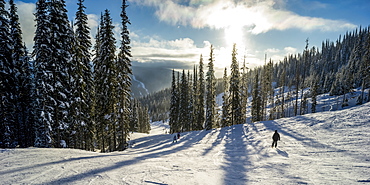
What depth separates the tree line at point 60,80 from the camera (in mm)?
Result: 16891

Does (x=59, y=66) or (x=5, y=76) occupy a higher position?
(x=59, y=66)

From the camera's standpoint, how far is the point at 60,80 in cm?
1856

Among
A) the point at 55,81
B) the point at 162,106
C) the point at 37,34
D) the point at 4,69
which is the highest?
the point at 37,34

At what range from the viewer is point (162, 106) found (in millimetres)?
164375

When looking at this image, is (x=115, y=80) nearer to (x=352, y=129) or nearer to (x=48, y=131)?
(x=48, y=131)

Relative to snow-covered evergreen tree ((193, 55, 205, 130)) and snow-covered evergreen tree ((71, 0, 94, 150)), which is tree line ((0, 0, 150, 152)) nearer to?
snow-covered evergreen tree ((71, 0, 94, 150))

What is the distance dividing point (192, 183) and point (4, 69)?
25814mm

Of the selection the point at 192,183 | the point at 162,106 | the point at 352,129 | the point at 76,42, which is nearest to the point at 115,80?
the point at 76,42

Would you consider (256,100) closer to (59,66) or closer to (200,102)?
(200,102)

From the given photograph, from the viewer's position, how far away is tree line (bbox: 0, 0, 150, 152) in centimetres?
1689

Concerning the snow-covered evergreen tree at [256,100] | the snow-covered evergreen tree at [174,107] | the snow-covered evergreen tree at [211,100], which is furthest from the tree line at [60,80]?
the snow-covered evergreen tree at [256,100]

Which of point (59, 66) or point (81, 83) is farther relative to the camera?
point (81, 83)

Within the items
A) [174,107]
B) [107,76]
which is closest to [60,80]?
Result: [107,76]

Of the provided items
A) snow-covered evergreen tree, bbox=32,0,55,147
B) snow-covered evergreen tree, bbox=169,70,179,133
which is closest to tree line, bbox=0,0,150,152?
snow-covered evergreen tree, bbox=32,0,55,147
